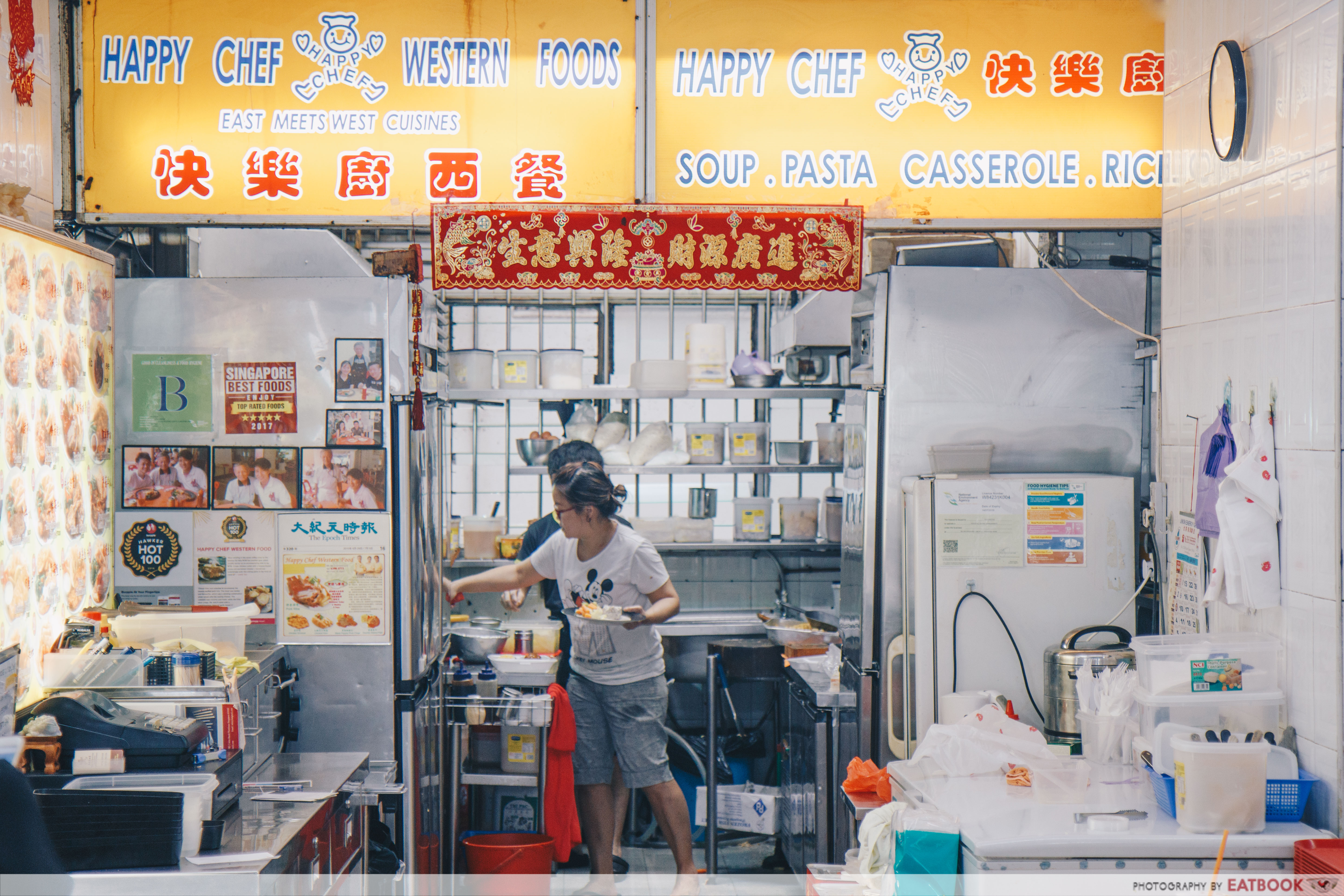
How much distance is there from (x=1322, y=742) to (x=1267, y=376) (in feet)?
3.06

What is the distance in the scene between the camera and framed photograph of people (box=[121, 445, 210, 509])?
3914 millimetres

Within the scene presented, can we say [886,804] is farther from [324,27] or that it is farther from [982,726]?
[324,27]

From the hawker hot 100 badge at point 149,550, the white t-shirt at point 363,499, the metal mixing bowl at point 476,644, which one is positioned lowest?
the metal mixing bowl at point 476,644

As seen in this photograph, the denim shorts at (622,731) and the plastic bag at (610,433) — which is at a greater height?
the plastic bag at (610,433)

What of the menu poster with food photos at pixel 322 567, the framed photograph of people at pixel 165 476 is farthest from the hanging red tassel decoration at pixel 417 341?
the framed photograph of people at pixel 165 476

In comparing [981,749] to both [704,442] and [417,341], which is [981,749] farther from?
[704,442]

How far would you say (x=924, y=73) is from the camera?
370 centimetres

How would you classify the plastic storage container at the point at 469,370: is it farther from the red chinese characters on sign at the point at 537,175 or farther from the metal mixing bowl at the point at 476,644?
the red chinese characters on sign at the point at 537,175

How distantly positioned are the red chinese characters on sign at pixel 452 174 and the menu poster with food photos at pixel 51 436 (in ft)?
3.83

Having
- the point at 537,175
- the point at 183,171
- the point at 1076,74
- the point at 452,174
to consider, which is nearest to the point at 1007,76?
the point at 1076,74

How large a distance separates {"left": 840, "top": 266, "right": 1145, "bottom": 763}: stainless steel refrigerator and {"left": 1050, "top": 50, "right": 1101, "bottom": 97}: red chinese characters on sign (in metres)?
0.68

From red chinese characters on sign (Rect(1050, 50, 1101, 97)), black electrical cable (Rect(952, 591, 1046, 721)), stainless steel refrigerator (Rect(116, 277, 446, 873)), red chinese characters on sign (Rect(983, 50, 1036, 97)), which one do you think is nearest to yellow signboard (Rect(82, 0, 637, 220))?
stainless steel refrigerator (Rect(116, 277, 446, 873))

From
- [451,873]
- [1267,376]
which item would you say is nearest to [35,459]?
[451,873]

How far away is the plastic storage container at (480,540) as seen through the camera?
18.5 ft
